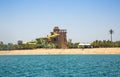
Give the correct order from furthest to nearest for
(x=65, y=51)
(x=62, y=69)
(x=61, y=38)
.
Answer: (x=61, y=38) < (x=65, y=51) < (x=62, y=69)

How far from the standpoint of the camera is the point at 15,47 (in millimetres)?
190500

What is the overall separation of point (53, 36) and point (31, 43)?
15082 mm

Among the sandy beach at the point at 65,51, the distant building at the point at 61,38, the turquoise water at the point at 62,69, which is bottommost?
the turquoise water at the point at 62,69

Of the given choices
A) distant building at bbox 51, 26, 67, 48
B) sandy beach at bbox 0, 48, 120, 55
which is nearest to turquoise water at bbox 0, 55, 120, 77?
sandy beach at bbox 0, 48, 120, 55

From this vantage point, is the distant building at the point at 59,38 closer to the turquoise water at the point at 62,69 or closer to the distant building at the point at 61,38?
the distant building at the point at 61,38

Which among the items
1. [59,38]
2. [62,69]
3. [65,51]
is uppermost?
[59,38]

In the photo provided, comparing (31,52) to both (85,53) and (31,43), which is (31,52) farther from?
(85,53)

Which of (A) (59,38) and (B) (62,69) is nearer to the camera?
(B) (62,69)

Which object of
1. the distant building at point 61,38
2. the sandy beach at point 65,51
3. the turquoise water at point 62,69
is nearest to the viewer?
the turquoise water at point 62,69

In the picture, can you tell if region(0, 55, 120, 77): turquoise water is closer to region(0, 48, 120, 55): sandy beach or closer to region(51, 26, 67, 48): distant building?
region(0, 48, 120, 55): sandy beach

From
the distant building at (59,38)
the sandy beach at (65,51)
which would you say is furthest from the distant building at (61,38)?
the sandy beach at (65,51)

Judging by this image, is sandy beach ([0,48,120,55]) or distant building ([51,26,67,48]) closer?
sandy beach ([0,48,120,55])

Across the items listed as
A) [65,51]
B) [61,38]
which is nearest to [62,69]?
[65,51]

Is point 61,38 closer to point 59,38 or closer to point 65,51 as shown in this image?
point 59,38
